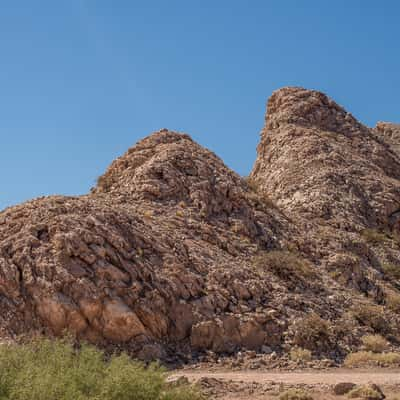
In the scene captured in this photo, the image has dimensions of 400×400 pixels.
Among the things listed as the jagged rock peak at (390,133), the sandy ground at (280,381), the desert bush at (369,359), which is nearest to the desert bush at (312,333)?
the desert bush at (369,359)

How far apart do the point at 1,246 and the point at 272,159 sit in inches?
904

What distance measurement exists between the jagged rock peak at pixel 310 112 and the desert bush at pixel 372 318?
64.9ft

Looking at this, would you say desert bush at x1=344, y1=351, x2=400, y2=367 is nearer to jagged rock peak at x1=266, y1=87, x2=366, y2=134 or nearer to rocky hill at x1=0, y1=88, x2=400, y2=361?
rocky hill at x1=0, y1=88, x2=400, y2=361

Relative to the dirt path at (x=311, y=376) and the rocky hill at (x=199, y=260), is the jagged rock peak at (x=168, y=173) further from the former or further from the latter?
the dirt path at (x=311, y=376)

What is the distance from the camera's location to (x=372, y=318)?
65.8 ft

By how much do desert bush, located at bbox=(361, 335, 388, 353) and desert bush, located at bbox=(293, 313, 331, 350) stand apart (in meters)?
1.27

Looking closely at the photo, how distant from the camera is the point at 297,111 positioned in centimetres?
3931

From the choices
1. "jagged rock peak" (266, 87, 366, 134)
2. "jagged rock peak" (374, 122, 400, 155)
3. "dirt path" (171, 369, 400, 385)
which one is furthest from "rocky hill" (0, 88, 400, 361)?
"jagged rock peak" (374, 122, 400, 155)

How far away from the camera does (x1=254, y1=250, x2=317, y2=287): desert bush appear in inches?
847

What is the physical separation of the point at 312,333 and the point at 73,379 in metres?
10.1

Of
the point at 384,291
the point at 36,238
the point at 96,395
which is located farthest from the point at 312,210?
the point at 96,395

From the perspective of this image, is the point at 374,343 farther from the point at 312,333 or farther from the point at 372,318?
the point at 312,333

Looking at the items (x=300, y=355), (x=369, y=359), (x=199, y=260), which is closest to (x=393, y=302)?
(x=369, y=359)

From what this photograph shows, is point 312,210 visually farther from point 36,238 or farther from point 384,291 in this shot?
point 36,238
